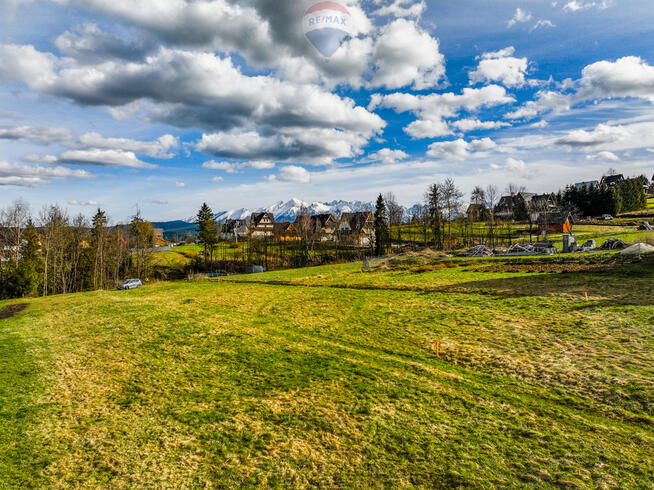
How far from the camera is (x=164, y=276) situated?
6981 cm

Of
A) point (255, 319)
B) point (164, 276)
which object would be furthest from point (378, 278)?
point (164, 276)

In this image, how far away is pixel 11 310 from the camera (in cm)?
3106

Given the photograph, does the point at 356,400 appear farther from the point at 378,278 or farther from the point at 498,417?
the point at 378,278

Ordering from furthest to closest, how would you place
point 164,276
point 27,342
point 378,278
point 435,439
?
1. point 164,276
2. point 378,278
3. point 27,342
4. point 435,439

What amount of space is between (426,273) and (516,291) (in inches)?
521

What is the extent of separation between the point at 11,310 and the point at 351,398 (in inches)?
1459

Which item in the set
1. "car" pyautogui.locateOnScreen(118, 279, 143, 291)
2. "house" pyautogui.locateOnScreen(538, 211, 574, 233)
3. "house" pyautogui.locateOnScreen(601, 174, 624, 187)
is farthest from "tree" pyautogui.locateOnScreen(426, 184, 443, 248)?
"house" pyautogui.locateOnScreen(601, 174, 624, 187)

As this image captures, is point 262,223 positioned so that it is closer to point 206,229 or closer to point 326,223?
point 326,223

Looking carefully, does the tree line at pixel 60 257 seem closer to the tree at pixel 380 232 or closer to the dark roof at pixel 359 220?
the tree at pixel 380 232

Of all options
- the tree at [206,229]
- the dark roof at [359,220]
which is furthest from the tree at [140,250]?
the dark roof at [359,220]

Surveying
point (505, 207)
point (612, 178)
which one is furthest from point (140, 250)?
point (612, 178)

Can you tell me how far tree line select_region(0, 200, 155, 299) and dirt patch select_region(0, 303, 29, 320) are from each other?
72.8 feet

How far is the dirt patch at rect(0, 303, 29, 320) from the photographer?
1121 inches

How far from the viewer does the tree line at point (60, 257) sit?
5200cm
